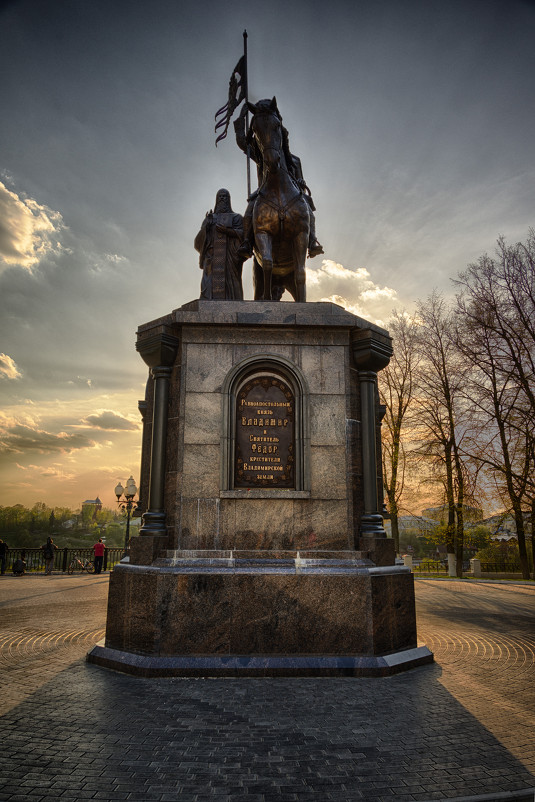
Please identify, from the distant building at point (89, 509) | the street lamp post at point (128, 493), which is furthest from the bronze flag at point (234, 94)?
the distant building at point (89, 509)

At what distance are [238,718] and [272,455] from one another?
3244 mm

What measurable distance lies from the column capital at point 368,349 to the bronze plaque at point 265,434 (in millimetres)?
1182

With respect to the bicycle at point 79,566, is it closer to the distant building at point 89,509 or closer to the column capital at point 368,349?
the column capital at point 368,349

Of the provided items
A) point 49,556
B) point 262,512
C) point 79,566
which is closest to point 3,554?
point 49,556

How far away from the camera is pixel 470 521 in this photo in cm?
2509

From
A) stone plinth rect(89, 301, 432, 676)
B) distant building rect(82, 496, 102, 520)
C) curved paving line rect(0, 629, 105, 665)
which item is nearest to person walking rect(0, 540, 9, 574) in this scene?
curved paving line rect(0, 629, 105, 665)

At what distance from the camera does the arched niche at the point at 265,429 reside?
6.73 m

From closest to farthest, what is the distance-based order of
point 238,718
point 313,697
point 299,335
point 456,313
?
point 238,718 → point 313,697 → point 299,335 → point 456,313

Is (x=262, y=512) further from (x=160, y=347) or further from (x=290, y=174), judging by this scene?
(x=290, y=174)

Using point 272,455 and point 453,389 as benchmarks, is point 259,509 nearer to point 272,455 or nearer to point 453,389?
point 272,455

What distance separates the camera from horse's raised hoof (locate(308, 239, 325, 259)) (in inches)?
360

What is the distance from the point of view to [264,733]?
4.07 meters

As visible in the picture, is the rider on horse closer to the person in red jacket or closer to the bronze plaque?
the bronze plaque

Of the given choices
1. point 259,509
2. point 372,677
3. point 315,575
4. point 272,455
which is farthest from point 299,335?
point 372,677
